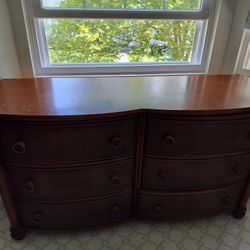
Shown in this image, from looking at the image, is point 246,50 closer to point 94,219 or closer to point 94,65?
point 94,65

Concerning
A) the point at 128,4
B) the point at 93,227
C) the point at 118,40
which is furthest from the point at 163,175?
the point at 128,4

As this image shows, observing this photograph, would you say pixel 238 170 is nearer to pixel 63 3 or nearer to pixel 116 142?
pixel 116 142

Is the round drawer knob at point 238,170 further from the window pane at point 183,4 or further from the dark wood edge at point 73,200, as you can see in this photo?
the window pane at point 183,4

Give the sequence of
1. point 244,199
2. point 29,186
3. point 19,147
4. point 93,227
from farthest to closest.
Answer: point 244,199 → point 93,227 → point 29,186 → point 19,147

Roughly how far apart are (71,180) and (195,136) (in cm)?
66

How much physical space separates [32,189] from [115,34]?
1.22 meters

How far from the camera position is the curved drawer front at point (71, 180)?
1042 millimetres

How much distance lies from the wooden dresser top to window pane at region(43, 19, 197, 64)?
0.46 metres

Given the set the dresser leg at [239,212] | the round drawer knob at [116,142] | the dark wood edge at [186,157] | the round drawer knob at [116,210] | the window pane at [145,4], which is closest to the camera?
the round drawer knob at [116,142]

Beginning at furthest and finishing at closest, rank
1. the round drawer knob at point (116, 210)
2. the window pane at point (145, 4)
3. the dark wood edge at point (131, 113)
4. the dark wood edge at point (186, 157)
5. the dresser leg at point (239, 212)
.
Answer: the window pane at point (145, 4)
the dresser leg at point (239, 212)
the round drawer knob at point (116, 210)
the dark wood edge at point (186, 157)
the dark wood edge at point (131, 113)

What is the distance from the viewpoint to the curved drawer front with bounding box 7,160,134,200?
41.0 inches

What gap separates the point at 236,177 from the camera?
1.26 meters

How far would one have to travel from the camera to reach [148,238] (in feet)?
4.30

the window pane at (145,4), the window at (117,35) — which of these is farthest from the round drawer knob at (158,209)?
the window pane at (145,4)
